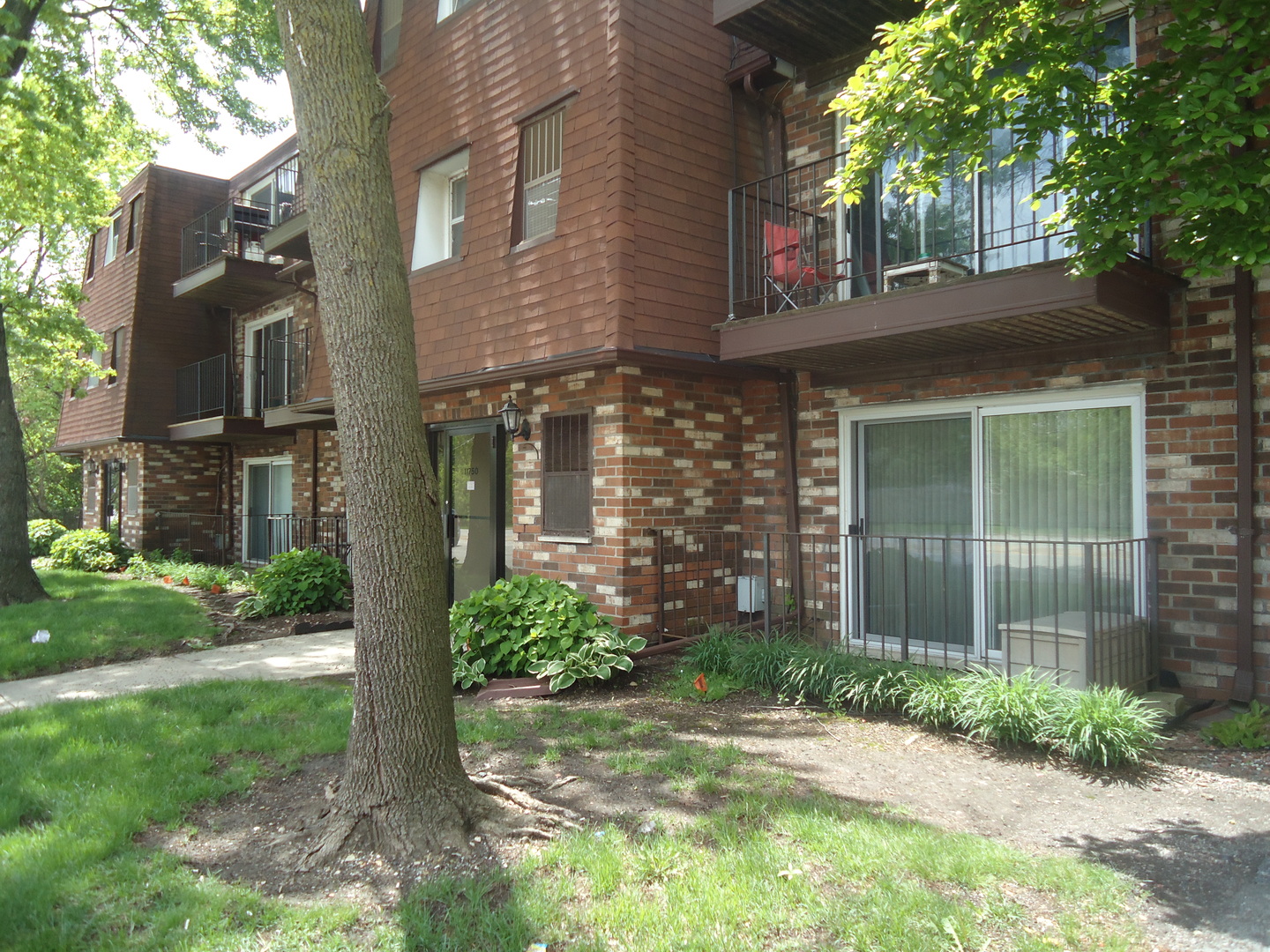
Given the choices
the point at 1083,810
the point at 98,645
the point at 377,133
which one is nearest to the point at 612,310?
the point at 377,133

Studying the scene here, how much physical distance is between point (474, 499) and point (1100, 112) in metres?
6.74

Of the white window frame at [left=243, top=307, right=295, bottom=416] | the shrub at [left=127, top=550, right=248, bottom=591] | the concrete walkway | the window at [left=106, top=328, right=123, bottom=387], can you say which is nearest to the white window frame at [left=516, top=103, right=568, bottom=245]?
the concrete walkway

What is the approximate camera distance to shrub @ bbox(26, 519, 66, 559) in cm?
1884

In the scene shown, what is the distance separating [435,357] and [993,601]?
5.82m

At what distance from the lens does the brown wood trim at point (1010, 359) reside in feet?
19.0

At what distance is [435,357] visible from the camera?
905 centimetres

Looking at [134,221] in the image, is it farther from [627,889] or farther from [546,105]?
[627,889]

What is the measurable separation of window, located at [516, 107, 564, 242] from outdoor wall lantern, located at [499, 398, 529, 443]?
1589mm

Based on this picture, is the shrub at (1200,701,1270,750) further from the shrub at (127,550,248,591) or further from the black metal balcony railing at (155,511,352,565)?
the black metal balcony railing at (155,511,352,565)

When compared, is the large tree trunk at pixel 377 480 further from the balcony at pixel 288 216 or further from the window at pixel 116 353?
the window at pixel 116 353

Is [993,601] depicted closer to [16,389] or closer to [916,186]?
[916,186]

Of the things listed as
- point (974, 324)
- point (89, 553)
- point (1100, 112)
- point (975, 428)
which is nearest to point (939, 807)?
point (974, 324)

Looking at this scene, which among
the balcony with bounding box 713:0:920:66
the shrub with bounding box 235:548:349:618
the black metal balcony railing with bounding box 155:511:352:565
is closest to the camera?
the balcony with bounding box 713:0:920:66

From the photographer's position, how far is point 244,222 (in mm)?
16016
